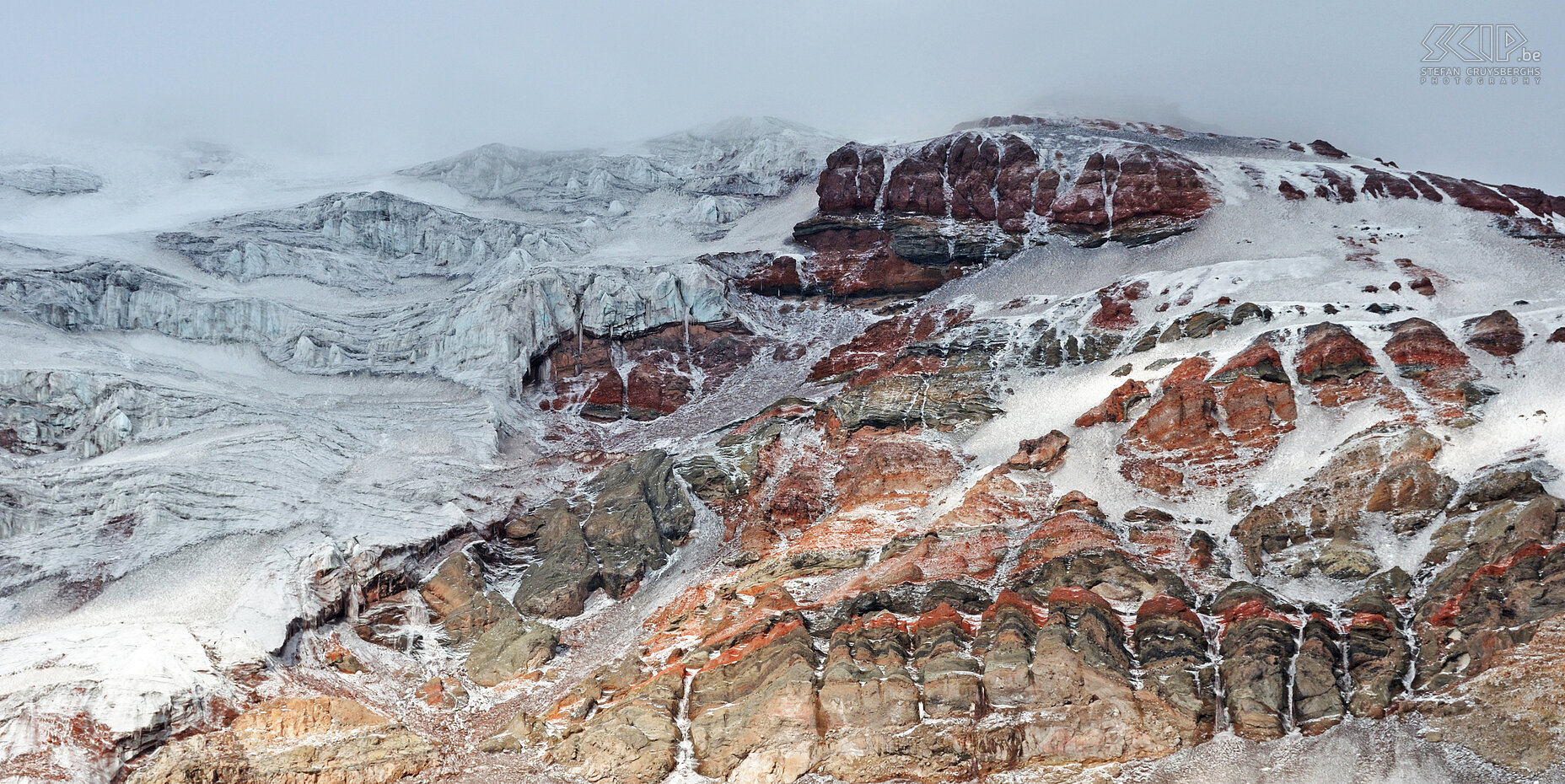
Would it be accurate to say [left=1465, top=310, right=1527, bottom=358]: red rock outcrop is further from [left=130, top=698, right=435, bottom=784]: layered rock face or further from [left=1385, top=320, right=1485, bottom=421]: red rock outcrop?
[left=130, top=698, right=435, bottom=784]: layered rock face

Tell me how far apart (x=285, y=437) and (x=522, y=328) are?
19258 millimetres

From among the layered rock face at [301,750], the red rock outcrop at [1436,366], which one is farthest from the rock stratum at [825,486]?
the red rock outcrop at [1436,366]

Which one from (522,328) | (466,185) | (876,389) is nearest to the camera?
(876,389)

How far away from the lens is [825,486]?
51438 mm

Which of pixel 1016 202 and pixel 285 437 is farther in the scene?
pixel 1016 202

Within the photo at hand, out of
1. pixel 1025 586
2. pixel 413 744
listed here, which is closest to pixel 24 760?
pixel 413 744

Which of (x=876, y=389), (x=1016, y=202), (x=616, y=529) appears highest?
(x=1016, y=202)

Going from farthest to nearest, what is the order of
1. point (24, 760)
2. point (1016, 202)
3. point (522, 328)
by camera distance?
point (1016, 202) → point (522, 328) → point (24, 760)

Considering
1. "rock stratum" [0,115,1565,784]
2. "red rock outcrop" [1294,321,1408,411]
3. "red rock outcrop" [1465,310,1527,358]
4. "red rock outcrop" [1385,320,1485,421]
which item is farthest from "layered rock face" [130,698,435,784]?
"red rock outcrop" [1465,310,1527,358]

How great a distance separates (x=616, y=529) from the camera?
4928cm

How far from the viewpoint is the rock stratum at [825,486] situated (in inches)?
1241

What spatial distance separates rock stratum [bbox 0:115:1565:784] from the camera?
1241 inches

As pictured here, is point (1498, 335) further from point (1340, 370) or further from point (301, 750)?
point (301, 750)

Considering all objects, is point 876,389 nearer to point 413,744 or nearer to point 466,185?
point 413,744
